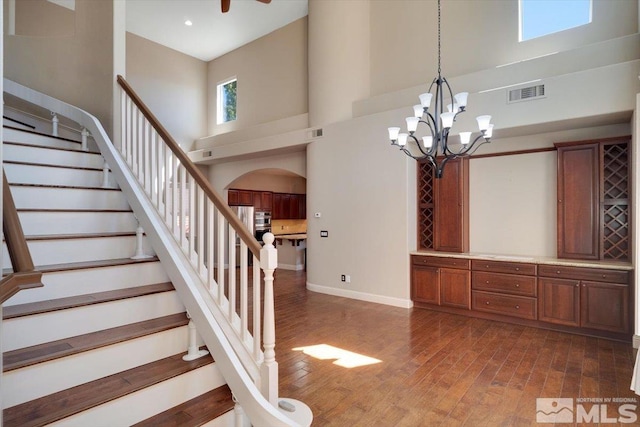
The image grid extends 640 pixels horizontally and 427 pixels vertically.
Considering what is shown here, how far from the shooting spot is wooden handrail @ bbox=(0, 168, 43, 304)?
4.04ft

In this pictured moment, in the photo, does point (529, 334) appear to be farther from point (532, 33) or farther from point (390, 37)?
point (390, 37)

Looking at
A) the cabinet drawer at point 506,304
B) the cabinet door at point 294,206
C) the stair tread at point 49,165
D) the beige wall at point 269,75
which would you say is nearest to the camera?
the stair tread at point 49,165

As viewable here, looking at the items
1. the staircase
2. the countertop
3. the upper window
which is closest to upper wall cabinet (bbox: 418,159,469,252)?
the countertop

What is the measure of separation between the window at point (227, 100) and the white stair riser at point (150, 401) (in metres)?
7.47

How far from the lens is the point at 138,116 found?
341cm

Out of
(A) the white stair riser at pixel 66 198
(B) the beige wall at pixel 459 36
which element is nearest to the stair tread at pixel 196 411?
(A) the white stair riser at pixel 66 198

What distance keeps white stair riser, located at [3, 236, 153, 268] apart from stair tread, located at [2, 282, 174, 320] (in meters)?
0.39

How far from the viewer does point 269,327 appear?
84.0 inches

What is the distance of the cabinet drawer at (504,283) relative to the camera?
4.46m

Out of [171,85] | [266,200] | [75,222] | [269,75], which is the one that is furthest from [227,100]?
[75,222]

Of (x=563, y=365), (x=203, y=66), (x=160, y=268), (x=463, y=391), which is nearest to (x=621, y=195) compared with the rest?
(x=563, y=365)

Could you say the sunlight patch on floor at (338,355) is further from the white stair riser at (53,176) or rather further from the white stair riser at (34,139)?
the white stair riser at (34,139)

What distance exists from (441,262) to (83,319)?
4.47 m

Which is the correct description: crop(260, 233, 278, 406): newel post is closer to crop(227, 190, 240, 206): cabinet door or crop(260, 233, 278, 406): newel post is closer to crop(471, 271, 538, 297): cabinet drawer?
crop(471, 271, 538, 297): cabinet drawer
